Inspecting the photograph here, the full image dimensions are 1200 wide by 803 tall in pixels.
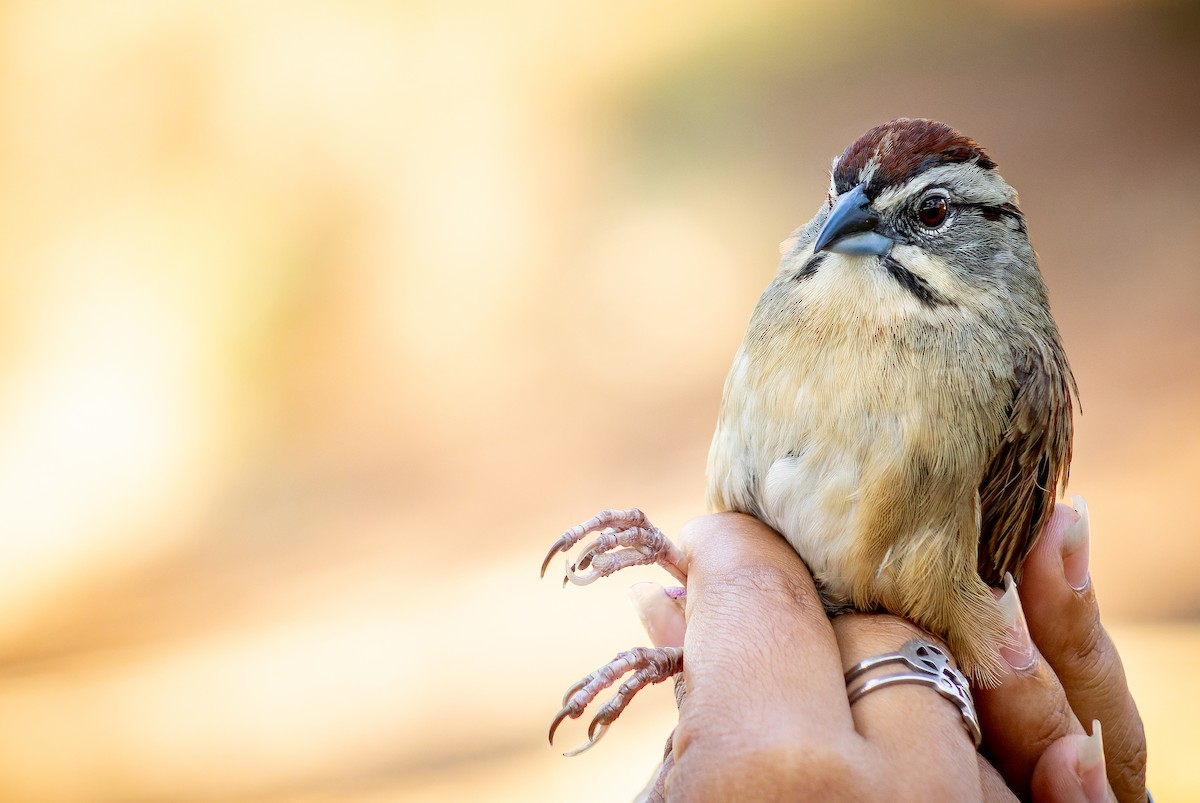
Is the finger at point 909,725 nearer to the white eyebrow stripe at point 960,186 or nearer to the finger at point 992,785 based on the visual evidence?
the finger at point 992,785

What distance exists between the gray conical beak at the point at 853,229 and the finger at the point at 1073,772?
3.12 feet

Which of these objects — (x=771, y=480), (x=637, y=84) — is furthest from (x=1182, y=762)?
(x=637, y=84)

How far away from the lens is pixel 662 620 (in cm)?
209

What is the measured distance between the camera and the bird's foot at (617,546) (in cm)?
182

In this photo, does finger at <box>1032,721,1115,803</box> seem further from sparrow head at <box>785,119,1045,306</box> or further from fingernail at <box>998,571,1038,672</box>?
sparrow head at <box>785,119,1045,306</box>

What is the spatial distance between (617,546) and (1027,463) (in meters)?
0.78

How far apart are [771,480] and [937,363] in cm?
35

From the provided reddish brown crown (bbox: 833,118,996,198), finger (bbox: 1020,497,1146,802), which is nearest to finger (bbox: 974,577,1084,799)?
finger (bbox: 1020,497,1146,802)

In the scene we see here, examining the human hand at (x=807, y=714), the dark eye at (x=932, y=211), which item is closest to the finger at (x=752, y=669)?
the human hand at (x=807, y=714)

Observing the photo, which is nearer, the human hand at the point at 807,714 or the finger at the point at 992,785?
the human hand at the point at 807,714

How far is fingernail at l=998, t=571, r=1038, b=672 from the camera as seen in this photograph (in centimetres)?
175

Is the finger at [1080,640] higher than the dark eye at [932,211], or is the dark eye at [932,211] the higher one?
the dark eye at [932,211]

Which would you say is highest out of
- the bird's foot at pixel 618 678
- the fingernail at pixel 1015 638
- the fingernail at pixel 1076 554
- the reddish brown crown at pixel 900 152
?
the reddish brown crown at pixel 900 152

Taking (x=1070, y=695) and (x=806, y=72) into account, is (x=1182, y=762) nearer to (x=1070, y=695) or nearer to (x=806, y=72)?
(x=1070, y=695)
